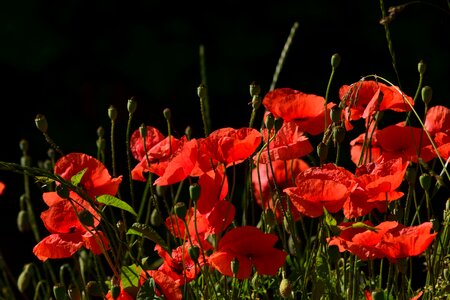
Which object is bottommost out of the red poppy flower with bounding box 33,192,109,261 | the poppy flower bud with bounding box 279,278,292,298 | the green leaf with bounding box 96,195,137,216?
the poppy flower bud with bounding box 279,278,292,298

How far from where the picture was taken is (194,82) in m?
2.97

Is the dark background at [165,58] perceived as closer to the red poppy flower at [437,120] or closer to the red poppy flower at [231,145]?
the red poppy flower at [437,120]

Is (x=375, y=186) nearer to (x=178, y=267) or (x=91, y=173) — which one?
(x=178, y=267)

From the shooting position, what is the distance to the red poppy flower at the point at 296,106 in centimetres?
137

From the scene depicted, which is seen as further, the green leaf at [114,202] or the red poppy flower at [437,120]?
the red poppy flower at [437,120]

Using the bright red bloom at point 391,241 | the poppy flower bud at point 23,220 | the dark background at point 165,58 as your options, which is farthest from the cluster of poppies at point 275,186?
the dark background at point 165,58

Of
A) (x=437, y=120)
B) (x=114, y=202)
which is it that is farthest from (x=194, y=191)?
(x=437, y=120)

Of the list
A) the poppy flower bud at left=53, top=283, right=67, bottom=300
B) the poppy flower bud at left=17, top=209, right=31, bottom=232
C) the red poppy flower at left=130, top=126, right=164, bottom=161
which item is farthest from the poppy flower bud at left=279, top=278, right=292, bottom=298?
the poppy flower bud at left=17, top=209, right=31, bottom=232

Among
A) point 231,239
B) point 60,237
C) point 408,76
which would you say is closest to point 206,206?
point 231,239

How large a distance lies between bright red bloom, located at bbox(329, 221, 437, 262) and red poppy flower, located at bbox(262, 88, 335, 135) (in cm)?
28

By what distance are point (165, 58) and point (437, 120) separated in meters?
1.55

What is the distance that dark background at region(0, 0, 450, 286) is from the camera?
2896 mm

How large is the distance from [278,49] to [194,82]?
296mm

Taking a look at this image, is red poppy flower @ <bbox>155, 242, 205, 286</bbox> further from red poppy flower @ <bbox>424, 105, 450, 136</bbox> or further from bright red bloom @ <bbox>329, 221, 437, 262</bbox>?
red poppy flower @ <bbox>424, 105, 450, 136</bbox>
